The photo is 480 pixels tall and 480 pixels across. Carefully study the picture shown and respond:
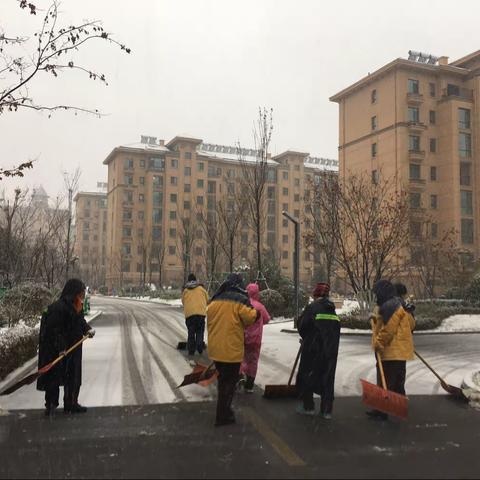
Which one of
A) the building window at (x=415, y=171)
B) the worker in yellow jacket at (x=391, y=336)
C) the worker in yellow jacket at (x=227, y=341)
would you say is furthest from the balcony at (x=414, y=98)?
the worker in yellow jacket at (x=227, y=341)

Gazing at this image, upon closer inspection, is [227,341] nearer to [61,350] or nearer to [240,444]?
[240,444]

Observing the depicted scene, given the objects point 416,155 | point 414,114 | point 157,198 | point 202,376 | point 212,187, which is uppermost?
point 414,114

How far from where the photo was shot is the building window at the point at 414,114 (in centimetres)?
5706

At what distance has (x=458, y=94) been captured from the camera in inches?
2309

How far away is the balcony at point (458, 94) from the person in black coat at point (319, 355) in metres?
57.1

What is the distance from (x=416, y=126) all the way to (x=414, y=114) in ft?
5.65

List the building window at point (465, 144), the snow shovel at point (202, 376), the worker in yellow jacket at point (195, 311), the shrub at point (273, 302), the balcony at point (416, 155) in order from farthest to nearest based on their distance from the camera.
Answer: the building window at point (465, 144) → the balcony at point (416, 155) → the shrub at point (273, 302) → the worker in yellow jacket at point (195, 311) → the snow shovel at point (202, 376)

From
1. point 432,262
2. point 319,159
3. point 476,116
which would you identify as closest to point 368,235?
point 432,262

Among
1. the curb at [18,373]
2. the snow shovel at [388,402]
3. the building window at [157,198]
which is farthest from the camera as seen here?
the building window at [157,198]

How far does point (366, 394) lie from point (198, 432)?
2.06 metres

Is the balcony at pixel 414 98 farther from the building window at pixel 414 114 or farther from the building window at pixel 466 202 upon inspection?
the building window at pixel 466 202

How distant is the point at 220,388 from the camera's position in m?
6.05

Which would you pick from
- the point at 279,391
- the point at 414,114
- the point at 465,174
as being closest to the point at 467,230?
the point at 465,174

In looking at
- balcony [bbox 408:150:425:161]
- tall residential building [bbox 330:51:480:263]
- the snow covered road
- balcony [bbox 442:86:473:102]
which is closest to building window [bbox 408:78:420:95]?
tall residential building [bbox 330:51:480:263]
